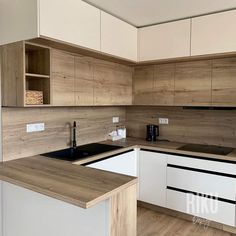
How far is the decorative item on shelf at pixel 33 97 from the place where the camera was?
2062 millimetres

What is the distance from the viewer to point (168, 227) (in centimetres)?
266

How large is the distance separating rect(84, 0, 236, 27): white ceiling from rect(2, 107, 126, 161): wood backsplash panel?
1221 millimetres

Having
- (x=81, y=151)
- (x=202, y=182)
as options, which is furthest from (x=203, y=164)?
(x=81, y=151)

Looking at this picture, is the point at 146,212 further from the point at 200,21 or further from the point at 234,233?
the point at 200,21

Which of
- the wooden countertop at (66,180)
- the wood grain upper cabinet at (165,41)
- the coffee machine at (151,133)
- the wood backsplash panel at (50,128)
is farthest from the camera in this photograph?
the coffee machine at (151,133)

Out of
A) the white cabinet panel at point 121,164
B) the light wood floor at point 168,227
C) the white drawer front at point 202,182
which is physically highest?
the white cabinet panel at point 121,164

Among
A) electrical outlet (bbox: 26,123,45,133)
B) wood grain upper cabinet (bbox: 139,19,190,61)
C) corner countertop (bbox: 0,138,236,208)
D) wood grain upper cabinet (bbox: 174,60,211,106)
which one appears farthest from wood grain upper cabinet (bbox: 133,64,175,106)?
electrical outlet (bbox: 26,123,45,133)

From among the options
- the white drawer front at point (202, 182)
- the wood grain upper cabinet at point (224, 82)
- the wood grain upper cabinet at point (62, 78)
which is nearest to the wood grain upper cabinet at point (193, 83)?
the wood grain upper cabinet at point (224, 82)

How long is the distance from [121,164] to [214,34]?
1.81 m

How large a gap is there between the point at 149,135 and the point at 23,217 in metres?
2.00

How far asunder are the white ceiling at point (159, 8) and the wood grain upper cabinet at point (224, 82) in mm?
584

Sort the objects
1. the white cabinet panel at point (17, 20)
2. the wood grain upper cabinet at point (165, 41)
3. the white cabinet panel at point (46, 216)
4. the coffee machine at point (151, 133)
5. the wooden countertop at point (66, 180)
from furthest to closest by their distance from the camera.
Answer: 1. the coffee machine at point (151, 133)
2. the wood grain upper cabinet at point (165, 41)
3. the white cabinet panel at point (17, 20)
4. the white cabinet panel at point (46, 216)
5. the wooden countertop at point (66, 180)

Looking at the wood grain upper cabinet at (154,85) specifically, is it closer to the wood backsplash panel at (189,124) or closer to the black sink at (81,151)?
the wood backsplash panel at (189,124)

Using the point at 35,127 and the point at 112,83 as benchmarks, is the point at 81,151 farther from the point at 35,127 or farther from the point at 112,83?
the point at 112,83
